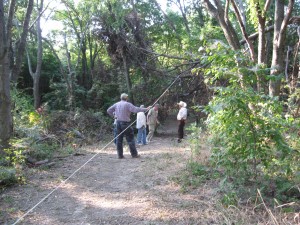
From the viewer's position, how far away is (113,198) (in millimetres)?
5754

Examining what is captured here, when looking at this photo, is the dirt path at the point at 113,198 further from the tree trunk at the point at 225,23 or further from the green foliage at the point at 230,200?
the tree trunk at the point at 225,23

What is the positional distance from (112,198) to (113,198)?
0.02 meters

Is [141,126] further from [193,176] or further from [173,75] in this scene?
[193,176]

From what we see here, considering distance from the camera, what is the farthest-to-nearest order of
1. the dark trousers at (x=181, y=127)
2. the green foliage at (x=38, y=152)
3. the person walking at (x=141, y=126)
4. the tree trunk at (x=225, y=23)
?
the dark trousers at (x=181, y=127) < the person walking at (x=141, y=126) < the green foliage at (x=38, y=152) < the tree trunk at (x=225, y=23)

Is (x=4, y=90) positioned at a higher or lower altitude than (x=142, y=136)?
higher

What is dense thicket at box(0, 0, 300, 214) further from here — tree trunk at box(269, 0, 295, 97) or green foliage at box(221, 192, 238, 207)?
green foliage at box(221, 192, 238, 207)

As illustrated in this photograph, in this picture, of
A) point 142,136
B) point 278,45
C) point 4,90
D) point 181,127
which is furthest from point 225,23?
point 4,90

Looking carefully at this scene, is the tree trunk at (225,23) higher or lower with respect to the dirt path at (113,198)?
higher

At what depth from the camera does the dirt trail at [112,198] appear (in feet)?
15.6

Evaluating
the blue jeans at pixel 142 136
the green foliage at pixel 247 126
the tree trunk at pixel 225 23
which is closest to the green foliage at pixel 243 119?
the green foliage at pixel 247 126

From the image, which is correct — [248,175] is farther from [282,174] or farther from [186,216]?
[186,216]

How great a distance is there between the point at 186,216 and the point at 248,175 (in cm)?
148

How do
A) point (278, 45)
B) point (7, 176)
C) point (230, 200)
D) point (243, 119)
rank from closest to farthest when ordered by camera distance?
point (230, 200) < point (243, 119) < point (7, 176) < point (278, 45)

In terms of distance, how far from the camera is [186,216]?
466 centimetres
